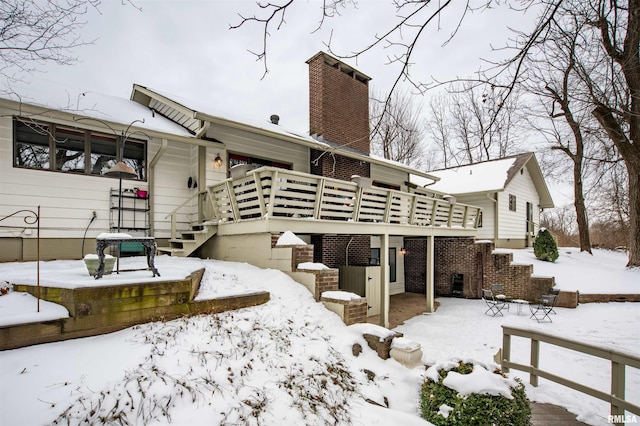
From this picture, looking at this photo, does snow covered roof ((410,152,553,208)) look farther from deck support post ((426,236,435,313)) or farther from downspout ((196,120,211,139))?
downspout ((196,120,211,139))

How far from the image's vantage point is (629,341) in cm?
723

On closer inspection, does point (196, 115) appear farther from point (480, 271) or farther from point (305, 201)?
point (480, 271)

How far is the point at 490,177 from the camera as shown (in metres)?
17.0

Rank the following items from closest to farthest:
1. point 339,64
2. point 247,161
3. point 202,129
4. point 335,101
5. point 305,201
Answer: point 202,129
point 305,201
point 247,161
point 335,101
point 339,64

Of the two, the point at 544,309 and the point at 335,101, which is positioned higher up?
the point at 335,101

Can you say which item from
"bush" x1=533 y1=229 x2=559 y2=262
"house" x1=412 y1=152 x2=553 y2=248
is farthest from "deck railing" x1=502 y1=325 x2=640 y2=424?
"house" x1=412 y1=152 x2=553 y2=248

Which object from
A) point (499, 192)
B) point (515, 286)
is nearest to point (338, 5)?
point (515, 286)

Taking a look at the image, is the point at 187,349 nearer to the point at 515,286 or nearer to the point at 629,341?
the point at 629,341

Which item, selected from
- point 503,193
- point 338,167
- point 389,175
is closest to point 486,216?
point 503,193

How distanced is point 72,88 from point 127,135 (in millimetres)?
2141

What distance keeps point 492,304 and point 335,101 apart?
9.16 metres

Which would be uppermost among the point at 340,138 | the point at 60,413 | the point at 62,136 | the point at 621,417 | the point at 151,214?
the point at 340,138

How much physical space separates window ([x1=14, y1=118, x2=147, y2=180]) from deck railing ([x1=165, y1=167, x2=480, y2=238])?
1.89 meters

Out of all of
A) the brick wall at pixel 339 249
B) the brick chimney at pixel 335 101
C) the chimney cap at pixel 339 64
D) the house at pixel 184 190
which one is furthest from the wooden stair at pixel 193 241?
the chimney cap at pixel 339 64
